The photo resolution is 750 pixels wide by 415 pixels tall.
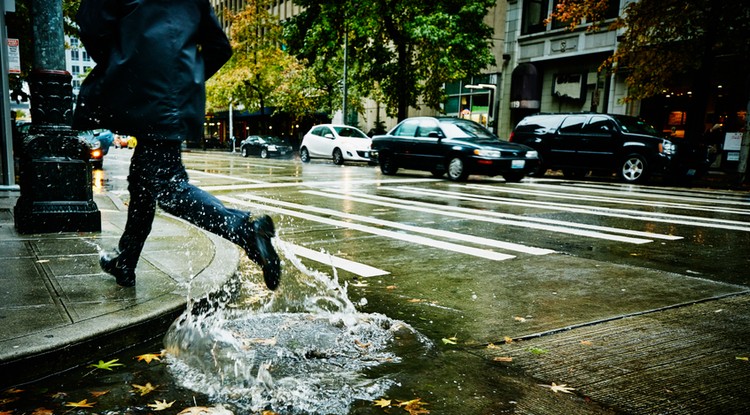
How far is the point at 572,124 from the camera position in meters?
17.1

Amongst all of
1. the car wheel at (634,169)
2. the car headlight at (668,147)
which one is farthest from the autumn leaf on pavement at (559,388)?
the car wheel at (634,169)

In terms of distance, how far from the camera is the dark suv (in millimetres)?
15422

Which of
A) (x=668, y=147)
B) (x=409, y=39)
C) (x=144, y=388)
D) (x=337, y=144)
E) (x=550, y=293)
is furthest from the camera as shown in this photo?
(x=409, y=39)

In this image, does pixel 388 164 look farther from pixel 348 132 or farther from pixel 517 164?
pixel 348 132

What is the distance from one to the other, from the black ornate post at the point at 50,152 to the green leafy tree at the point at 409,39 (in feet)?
65.5

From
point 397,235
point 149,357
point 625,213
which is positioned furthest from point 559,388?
point 625,213

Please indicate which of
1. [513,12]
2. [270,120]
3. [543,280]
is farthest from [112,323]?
[270,120]

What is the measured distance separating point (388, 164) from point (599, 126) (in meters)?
6.18

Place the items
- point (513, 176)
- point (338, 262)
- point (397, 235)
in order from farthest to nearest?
1. point (513, 176)
2. point (397, 235)
3. point (338, 262)

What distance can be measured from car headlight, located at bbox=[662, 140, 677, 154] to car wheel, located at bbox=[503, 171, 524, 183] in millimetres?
3772

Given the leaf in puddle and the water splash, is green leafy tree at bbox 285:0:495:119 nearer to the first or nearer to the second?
the water splash

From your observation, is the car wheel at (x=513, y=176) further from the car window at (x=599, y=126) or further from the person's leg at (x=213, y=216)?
the person's leg at (x=213, y=216)

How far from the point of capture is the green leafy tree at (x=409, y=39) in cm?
2505

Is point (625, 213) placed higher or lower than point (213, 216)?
lower
